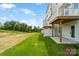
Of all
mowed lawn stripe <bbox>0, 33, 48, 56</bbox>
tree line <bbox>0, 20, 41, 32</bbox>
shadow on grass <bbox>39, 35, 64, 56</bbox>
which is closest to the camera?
mowed lawn stripe <bbox>0, 33, 48, 56</bbox>

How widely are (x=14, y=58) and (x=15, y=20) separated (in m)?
40.0

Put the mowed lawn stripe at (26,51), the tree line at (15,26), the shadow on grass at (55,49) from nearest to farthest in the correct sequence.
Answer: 1. the mowed lawn stripe at (26,51)
2. the shadow on grass at (55,49)
3. the tree line at (15,26)

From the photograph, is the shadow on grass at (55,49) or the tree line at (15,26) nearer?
the shadow on grass at (55,49)

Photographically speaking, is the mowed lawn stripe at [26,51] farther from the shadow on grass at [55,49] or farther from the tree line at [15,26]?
the tree line at [15,26]

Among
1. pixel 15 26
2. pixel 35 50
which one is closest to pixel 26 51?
pixel 35 50

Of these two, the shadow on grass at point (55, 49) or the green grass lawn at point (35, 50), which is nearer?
the green grass lawn at point (35, 50)

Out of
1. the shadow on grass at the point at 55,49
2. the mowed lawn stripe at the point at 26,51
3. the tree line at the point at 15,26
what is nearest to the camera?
the mowed lawn stripe at the point at 26,51

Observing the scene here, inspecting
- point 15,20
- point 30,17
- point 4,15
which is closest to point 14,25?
point 15,20

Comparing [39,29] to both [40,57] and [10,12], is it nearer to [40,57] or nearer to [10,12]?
[10,12]

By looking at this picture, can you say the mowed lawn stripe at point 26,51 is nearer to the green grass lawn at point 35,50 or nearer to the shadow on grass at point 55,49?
the green grass lawn at point 35,50

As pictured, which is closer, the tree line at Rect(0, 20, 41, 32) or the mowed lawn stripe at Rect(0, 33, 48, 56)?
the mowed lawn stripe at Rect(0, 33, 48, 56)

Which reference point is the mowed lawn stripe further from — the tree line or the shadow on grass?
the tree line

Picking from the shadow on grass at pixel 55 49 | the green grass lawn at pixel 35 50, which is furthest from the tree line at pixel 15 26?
the green grass lawn at pixel 35 50

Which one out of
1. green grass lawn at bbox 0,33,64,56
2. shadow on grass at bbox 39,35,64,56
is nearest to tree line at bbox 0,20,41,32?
shadow on grass at bbox 39,35,64,56
